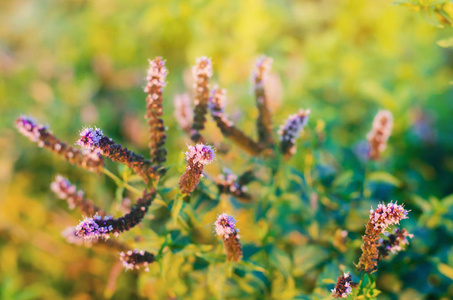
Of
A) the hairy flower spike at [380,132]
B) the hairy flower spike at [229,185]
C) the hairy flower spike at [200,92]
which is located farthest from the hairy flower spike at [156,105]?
the hairy flower spike at [380,132]

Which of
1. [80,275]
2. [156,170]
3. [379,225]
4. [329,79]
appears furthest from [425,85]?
[80,275]

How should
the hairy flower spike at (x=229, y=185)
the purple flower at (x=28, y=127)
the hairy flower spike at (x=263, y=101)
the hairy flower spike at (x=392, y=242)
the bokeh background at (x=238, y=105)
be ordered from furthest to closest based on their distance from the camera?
the bokeh background at (x=238, y=105) < the hairy flower spike at (x=263, y=101) < the hairy flower spike at (x=229, y=185) < the purple flower at (x=28, y=127) < the hairy flower spike at (x=392, y=242)

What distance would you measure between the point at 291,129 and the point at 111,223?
0.78 metres

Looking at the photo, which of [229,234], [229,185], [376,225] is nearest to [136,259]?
[229,234]

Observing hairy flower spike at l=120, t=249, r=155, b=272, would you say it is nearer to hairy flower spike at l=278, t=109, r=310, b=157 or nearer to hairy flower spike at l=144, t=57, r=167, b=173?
hairy flower spike at l=144, t=57, r=167, b=173

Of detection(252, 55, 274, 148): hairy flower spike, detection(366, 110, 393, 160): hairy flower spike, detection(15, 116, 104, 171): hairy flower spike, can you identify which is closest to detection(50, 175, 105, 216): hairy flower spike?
detection(15, 116, 104, 171): hairy flower spike

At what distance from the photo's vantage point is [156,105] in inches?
55.3

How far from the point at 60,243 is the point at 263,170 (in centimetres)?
163

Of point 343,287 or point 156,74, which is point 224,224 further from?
point 156,74

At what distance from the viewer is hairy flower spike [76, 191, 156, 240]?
1197 millimetres

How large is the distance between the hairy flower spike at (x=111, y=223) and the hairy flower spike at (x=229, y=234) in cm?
27

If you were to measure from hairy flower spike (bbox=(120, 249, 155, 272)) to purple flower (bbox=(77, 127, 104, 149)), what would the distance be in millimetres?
393

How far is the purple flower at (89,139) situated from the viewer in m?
1.18

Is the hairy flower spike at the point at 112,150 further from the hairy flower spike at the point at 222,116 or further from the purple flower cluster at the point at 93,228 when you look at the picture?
the hairy flower spike at the point at 222,116
